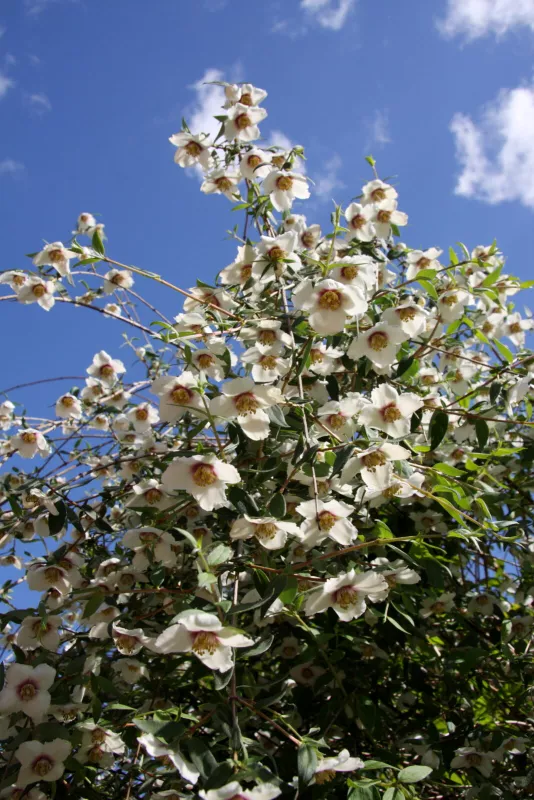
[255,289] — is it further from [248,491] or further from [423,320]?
[248,491]

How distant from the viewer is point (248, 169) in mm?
1861

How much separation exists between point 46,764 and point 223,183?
1.56m

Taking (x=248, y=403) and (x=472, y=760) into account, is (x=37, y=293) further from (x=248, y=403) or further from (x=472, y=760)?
(x=472, y=760)

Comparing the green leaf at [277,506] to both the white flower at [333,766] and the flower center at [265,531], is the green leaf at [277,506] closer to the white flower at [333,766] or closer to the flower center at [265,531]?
the flower center at [265,531]

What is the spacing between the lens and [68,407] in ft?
9.07

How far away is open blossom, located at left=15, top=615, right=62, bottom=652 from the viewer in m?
1.55

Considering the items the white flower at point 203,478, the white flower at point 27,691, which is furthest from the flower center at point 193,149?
the white flower at point 27,691

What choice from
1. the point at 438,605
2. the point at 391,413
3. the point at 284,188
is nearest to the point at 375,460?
the point at 391,413

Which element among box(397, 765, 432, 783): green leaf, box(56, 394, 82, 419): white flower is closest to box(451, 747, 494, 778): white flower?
box(397, 765, 432, 783): green leaf

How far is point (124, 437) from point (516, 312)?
1628 millimetres

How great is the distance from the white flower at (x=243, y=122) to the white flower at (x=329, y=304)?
74 centimetres

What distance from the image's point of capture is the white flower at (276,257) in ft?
5.12

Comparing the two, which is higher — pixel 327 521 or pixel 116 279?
pixel 116 279

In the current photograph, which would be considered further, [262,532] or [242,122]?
[242,122]
